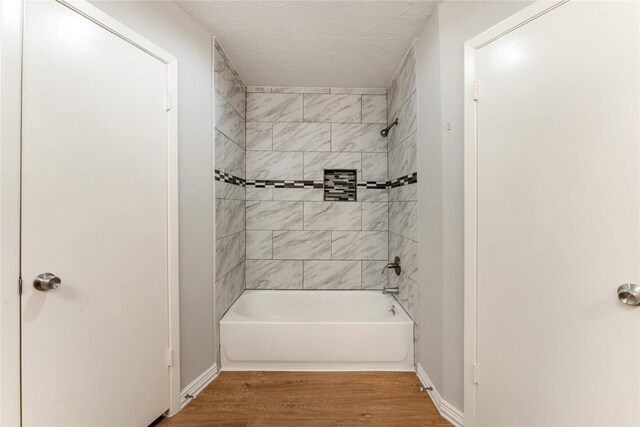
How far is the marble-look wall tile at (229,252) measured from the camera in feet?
6.64

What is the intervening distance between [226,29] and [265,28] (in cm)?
27

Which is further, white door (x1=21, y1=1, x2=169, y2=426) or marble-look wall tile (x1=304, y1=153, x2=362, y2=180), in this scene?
marble-look wall tile (x1=304, y1=153, x2=362, y2=180)

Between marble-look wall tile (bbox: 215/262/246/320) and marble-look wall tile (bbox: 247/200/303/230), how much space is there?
444 mm

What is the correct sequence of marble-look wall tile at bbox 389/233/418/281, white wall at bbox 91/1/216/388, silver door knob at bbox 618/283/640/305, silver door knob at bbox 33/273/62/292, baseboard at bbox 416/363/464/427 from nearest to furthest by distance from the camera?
silver door knob at bbox 618/283/640/305, silver door knob at bbox 33/273/62/292, baseboard at bbox 416/363/464/427, white wall at bbox 91/1/216/388, marble-look wall tile at bbox 389/233/418/281

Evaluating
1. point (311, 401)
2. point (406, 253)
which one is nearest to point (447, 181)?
point (406, 253)

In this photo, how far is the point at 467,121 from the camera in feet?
4.57

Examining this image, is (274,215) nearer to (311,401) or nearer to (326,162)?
(326,162)

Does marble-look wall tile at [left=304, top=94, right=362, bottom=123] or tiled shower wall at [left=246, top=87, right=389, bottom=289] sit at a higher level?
marble-look wall tile at [left=304, top=94, right=362, bottom=123]

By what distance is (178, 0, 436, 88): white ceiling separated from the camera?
163 cm

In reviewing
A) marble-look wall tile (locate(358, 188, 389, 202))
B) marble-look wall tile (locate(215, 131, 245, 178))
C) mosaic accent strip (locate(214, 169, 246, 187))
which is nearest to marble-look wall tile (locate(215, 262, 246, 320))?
mosaic accent strip (locate(214, 169, 246, 187))

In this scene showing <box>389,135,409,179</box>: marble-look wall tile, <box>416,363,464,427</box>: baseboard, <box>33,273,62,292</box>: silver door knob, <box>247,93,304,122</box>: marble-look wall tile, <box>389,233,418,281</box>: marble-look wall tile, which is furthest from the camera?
<box>247,93,304,122</box>: marble-look wall tile

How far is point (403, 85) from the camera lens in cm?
223

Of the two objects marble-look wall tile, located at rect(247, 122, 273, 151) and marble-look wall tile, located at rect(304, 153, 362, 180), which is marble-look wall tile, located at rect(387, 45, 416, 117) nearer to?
marble-look wall tile, located at rect(304, 153, 362, 180)

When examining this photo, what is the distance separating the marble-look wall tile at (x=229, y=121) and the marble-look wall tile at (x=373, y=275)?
5.77 feet
